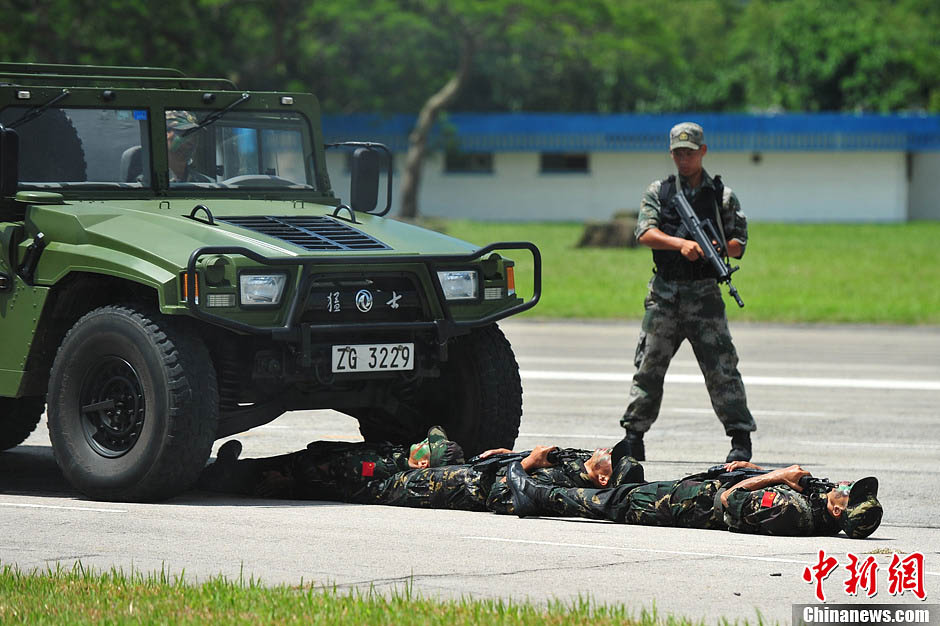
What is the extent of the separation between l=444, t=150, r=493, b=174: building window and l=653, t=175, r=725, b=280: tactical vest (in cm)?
5284

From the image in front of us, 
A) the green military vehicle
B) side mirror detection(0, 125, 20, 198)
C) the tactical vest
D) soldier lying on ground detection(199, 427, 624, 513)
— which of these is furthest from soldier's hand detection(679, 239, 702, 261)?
side mirror detection(0, 125, 20, 198)

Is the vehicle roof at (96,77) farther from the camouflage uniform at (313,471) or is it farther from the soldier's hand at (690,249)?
the soldier's hand at (690,249)

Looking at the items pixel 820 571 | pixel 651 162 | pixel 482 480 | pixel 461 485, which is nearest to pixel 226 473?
pixel 461 485

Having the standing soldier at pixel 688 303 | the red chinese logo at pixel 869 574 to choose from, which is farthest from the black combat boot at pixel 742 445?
the red chinese logo at pixel 869 574

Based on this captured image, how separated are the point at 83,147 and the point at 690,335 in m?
3.92

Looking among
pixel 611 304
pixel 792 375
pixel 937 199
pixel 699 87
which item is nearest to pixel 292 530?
pixel 792 375

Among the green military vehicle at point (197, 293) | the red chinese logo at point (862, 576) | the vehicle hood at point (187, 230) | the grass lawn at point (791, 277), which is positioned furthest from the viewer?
the grass lawn at point (791, 277)

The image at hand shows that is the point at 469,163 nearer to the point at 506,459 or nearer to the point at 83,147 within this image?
the point at 83,147

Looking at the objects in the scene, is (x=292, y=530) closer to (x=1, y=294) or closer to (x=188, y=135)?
(x=1, y=294)

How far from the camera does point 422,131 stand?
57125 mm

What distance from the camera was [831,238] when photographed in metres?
46.7

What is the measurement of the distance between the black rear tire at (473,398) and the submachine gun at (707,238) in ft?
4.66

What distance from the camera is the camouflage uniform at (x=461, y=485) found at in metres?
8.04

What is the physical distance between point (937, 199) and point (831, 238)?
17.2 m
